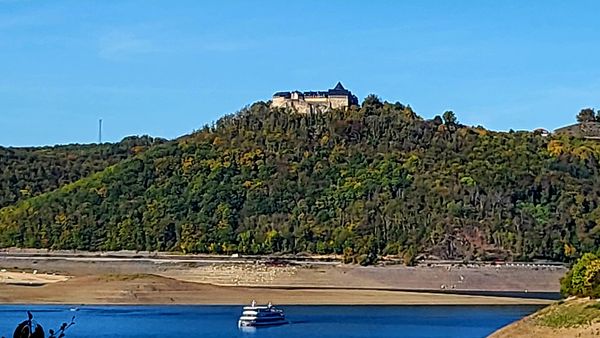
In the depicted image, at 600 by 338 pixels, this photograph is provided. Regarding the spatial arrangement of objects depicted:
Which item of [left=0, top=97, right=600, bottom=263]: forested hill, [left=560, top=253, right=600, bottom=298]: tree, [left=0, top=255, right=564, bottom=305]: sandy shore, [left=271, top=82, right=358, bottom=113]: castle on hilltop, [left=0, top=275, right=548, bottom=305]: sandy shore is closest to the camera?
[left=560, top=253, right=600, bottom=298]: tree

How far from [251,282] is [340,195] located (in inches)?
1158

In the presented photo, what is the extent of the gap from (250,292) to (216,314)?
21.5 meters

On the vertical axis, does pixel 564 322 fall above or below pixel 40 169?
below

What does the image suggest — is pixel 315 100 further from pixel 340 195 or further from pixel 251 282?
pixel 251 282

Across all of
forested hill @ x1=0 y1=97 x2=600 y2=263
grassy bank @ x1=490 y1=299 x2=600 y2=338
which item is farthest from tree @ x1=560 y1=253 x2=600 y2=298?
forested hill @ x1=0 y1=97 x2=600 y2=263

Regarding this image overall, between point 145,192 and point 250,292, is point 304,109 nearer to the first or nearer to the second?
point 145,192

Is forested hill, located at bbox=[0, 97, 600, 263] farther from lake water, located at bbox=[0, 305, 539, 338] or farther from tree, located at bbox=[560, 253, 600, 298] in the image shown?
tree, located at bbox=[560, 253, 600, 298]

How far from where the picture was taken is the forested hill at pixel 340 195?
461 ft

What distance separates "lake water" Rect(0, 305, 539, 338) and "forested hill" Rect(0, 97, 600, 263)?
40.0 metres

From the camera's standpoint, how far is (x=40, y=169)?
Answer: 184875 mm

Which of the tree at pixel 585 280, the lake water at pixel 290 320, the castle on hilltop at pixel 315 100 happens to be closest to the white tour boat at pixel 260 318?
the lake water at pixel 290 320

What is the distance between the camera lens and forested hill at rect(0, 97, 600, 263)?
140375 mm

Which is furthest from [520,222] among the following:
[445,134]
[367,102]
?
[367,102]

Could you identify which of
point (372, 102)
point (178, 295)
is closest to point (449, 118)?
point (372, 102)
